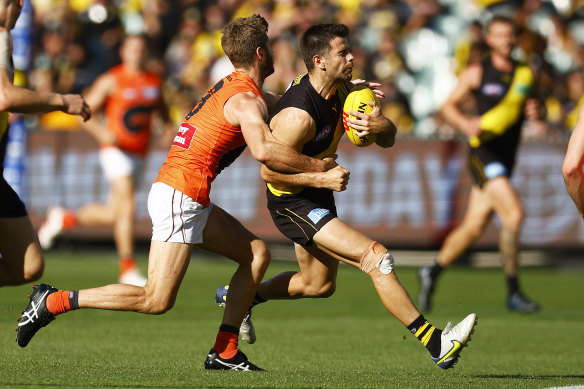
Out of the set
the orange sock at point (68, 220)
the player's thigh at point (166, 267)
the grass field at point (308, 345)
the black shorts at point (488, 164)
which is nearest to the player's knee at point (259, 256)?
the player's thigh at point (166, 267)

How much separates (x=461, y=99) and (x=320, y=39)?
17.9ft

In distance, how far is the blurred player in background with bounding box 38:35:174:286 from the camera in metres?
13.0

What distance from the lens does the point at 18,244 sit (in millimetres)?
7754

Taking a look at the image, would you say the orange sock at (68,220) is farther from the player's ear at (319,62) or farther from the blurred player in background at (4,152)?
the player's ear at (319,62)

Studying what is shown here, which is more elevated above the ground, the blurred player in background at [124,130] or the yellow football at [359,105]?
the yellow football at [359,105]

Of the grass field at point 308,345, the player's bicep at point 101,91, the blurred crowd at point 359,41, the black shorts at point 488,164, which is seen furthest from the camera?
the blurred crowd at point 359,41

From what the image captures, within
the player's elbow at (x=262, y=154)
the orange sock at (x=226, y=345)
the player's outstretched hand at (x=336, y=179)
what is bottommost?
the orange sock at (x=226, y=345)

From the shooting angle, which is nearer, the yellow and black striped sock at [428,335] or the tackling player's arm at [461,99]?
the yellow and black striped sock at [428,335]

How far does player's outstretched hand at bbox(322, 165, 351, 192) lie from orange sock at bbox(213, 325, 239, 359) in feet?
4.39

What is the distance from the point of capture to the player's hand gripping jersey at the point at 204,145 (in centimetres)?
712

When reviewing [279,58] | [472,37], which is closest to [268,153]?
[279,58]

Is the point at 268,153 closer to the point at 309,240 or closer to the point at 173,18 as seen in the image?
the point at 309,240

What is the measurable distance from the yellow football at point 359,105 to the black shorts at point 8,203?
2484 millimetres

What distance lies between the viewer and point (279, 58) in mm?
17312
